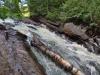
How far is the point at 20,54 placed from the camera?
6.55 metres

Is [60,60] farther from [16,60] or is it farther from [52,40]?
[52,40]

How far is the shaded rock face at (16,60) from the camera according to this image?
5840mm

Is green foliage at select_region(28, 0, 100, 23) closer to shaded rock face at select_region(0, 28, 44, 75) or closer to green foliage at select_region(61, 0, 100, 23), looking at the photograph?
green foliage at select_region(61, 0, 100, 23)

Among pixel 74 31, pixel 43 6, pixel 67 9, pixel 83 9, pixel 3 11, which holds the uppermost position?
pixel 3 11

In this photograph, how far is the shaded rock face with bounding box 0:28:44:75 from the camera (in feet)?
19.2

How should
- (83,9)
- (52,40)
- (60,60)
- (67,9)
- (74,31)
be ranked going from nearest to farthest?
(60,60) → (52,40) → (74,31) → (83,9) → (67,9)

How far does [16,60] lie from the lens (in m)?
6.34

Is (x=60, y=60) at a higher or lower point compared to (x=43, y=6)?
higher

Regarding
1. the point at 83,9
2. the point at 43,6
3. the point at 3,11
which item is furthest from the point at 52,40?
the point at 43,6

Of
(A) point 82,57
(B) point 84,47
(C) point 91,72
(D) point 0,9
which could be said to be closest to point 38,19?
(B) point 84,47

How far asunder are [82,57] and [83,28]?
158 inches

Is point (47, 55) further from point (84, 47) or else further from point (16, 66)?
point (84, 47)

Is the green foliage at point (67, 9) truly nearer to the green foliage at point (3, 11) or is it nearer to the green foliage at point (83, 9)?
the green foliage at point (83, 9)

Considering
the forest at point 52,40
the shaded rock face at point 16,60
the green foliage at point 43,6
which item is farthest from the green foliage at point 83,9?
the shaded rock face at point 16,60
